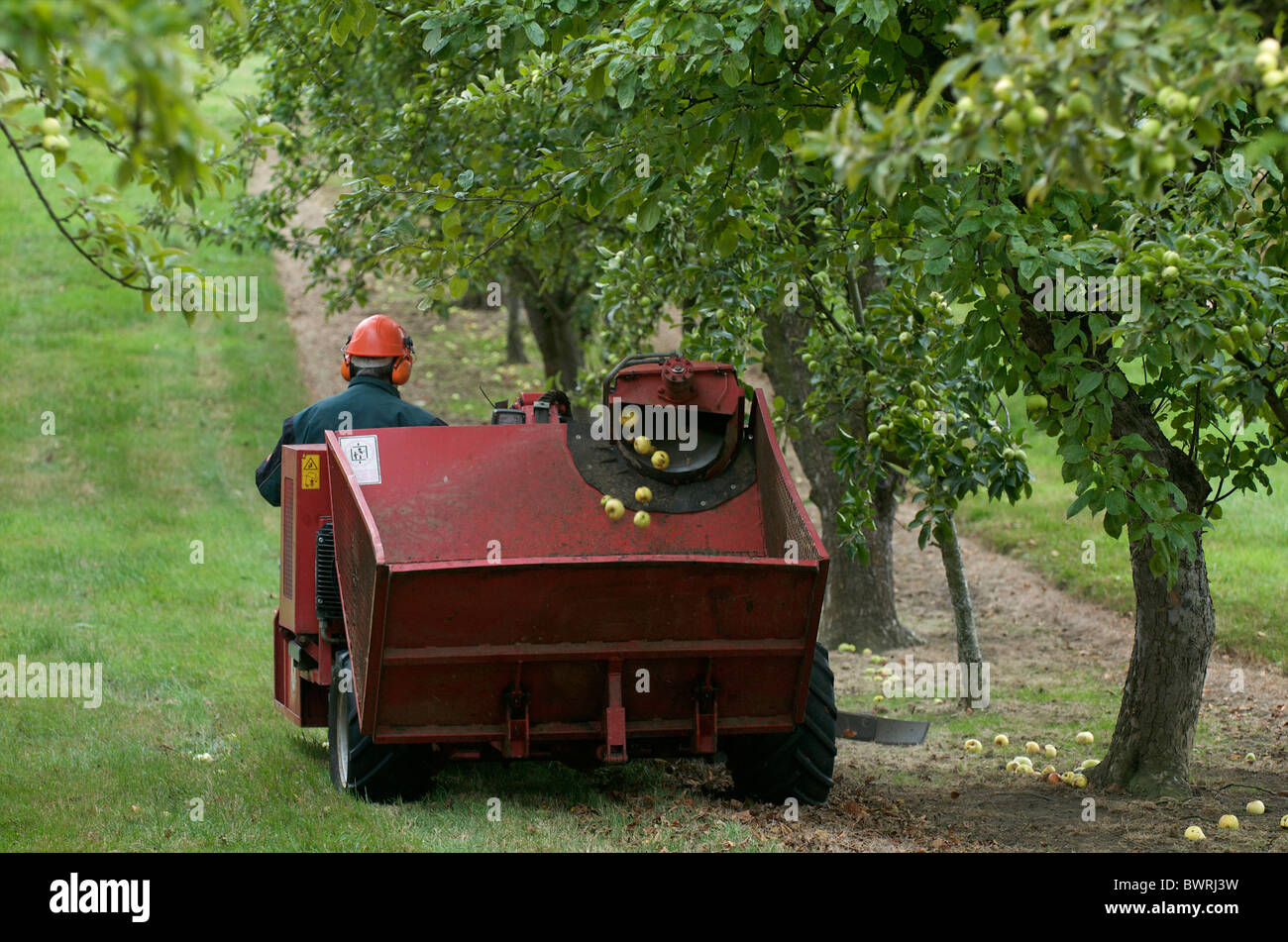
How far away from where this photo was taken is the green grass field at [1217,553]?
9.57 metres

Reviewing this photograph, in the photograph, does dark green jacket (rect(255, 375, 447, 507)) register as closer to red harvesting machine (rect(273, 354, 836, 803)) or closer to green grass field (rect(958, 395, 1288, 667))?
red harvesting machine (rect(273, 354, 836, 803))

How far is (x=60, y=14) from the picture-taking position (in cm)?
203

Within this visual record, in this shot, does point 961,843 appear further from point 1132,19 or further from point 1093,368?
point 1132,19

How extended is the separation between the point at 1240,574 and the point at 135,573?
9.47 m

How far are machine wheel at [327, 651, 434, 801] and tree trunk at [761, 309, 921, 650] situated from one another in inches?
183

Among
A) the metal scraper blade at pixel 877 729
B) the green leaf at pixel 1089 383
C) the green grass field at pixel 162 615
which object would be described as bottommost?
the metal scraper blade at pixel 877 729

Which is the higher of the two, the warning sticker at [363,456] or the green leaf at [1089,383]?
the green leaf at [1089,383]

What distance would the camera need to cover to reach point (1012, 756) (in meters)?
7.44

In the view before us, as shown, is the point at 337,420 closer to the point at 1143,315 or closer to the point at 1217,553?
the point at 1143,315

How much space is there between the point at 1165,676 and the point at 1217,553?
6.00 m

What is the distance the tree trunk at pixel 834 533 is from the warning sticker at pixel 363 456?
422 centimetres

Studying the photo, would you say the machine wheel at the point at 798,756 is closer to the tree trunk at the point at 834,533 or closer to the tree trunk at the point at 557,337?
the tree trunk at the point at 834,533

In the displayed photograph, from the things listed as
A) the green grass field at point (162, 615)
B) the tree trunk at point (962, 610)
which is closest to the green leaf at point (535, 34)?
the green grass field at point (162, 615)

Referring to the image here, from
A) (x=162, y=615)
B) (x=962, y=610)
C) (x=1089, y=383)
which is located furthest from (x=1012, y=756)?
(x=162, y=615)
